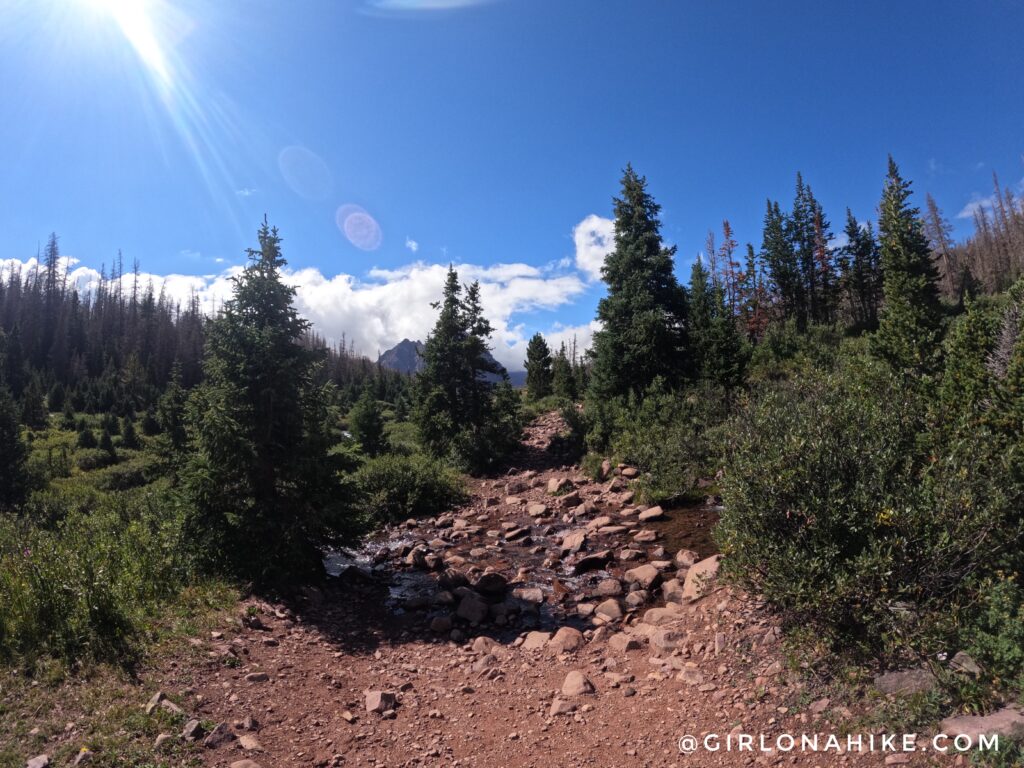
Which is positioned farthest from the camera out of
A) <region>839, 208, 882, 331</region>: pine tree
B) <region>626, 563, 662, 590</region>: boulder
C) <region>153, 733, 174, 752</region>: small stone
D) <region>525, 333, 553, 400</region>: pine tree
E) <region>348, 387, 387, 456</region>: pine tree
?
<region>839, 208, 882, 331</region>: pine tree

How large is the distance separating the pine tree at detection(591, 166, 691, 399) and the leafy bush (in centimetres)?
971

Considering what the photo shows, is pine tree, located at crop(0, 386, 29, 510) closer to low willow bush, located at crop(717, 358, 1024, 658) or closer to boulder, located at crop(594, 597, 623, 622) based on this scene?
boulder, located at crop(594, 597, 623, 622)

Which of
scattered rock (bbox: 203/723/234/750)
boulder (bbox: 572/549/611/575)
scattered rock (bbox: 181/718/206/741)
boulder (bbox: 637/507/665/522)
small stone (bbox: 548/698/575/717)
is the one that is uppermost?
boulder (bbox: 637/507/665/522)

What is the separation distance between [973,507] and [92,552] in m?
11.9

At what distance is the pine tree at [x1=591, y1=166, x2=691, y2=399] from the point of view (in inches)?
979

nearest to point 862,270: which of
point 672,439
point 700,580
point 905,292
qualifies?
point 905,292

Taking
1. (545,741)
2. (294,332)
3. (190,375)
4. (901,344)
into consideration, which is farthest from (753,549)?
(190,375)

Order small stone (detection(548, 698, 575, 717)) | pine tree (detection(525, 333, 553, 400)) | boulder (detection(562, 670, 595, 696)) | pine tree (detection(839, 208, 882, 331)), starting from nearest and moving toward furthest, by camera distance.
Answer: small stone (detection(548, 698, 575, 717))
boulder (detection(562, 670, 595, 696))
pine tree (detection(525, 333, 553, 400))
pine tree (detection(839, 208, 882, 331))

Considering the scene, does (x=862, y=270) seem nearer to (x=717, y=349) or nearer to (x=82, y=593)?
(x=717, y=349)

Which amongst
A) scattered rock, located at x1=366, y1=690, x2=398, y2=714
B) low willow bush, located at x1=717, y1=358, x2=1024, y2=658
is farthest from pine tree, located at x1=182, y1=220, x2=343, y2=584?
low willow bush, located at x1=717, y1=358, x2=1024, y2=658

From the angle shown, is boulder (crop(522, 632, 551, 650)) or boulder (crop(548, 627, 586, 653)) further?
boulder (crop(522, 632, 551, 650))

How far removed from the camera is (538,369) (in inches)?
1964

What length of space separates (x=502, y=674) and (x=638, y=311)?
2013 centimetres

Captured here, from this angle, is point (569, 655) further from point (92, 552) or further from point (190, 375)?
point (190, 375)
